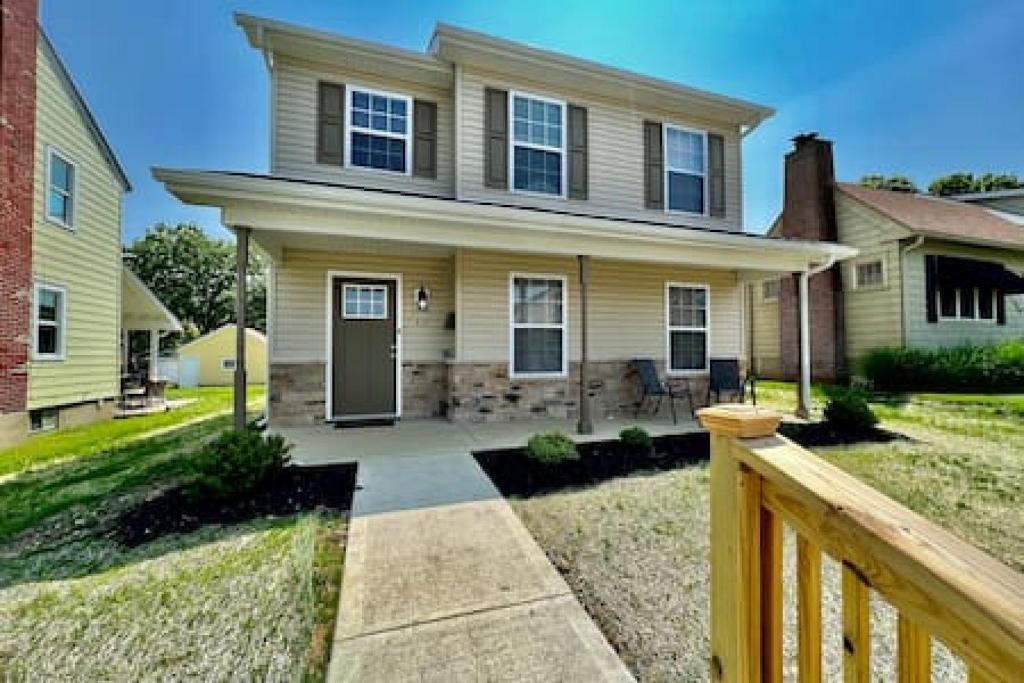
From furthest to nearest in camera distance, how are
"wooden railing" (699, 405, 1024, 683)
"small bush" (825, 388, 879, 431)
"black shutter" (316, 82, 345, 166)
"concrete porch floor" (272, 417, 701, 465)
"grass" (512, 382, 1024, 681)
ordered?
"black shutter" (316, 82, 345, 166), "small bush" (825, 388, 879, 431), "concrete porch floor" (272, 417, 701, 465), "grass" (512, 382, 1024, 681), "wooden railing" (699, 405, 1024, 683)

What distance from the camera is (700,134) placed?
880cm

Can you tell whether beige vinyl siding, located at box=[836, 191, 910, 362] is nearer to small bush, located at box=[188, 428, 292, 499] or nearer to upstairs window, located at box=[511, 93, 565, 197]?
upstairs window, located at box=[511, 93, 565, 197]

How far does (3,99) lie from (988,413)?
1696 cm

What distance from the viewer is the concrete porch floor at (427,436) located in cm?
529

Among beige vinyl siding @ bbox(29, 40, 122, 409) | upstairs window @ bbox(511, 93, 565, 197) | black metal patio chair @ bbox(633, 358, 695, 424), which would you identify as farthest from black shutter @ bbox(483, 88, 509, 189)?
beige vinyl siding @ bbox(29, 40, 122, 409)

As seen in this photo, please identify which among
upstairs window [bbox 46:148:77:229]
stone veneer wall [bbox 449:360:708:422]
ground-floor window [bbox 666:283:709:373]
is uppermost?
upstairs window [bbox 46:148:77:229]

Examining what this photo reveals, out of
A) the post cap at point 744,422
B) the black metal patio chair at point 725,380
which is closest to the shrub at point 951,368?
the black metal patio chair at point 725,380

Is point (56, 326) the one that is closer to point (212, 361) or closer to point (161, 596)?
point (161, 596)

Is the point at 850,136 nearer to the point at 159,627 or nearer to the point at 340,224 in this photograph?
the point at 340,224

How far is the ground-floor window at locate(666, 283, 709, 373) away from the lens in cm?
844

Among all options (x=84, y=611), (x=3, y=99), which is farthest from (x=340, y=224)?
(x=3, y=99)

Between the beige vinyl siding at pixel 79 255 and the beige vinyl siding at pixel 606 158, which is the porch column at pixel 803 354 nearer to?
the beige vinyl siding at pixel 606 158

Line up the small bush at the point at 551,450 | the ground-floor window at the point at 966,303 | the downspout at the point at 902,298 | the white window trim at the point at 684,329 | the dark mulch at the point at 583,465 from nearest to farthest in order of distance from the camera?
the dark mulch at the point at 583,465, the small bush at the point at 551,450, the white window trim at the point at 684,329, the downspout at the point at 902,298, the ground-floor window at the point at 966,303

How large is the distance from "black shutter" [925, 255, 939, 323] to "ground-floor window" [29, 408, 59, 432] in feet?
61.6
